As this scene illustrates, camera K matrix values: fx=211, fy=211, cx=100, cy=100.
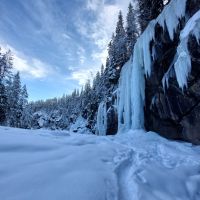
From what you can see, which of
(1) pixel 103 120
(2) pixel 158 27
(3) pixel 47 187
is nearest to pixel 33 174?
(3) pixel 47 187

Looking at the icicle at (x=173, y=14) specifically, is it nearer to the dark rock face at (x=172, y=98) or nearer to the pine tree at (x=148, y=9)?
the dark rock face at (x=172, y=98)

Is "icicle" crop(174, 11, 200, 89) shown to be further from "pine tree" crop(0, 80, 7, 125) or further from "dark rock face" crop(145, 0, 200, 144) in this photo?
"pine tree" crop(0, 80, 7, 125)

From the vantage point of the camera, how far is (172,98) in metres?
10.5

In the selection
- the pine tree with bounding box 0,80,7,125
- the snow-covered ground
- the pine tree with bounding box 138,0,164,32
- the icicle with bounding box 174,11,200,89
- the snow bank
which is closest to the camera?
the snow-covered ground

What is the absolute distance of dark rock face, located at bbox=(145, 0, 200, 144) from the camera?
8984 mm

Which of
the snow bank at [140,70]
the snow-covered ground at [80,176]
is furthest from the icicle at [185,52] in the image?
the snow-covered ground at [80,176]

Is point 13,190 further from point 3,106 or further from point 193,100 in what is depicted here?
point 3,106

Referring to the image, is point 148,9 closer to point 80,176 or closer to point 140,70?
point 140,70

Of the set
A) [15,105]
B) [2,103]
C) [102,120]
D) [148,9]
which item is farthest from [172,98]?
[15,105]

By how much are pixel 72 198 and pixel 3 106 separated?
2492 centimetres

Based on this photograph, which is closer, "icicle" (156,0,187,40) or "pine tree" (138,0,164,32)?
"icicle" (156,0,187,40)

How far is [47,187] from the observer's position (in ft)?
8.26

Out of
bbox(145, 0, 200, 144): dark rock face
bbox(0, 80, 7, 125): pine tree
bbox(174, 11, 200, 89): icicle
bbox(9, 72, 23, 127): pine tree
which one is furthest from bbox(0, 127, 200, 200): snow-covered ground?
bbox(9, 72, 23, 127): pine tree

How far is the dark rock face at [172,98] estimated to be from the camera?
898 cm
